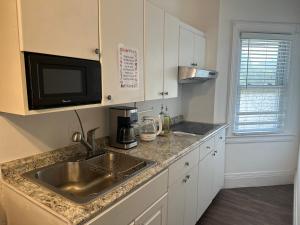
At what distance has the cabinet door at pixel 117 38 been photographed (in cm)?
136

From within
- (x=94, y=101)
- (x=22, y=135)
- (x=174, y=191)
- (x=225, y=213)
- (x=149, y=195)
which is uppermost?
(x=94, y=101)

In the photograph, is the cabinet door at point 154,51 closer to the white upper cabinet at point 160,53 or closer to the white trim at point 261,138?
the white upper cabinet at point 160,53

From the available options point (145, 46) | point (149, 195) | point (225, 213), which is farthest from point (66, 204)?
point (225, 213)

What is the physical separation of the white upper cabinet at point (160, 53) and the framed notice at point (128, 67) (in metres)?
0.16

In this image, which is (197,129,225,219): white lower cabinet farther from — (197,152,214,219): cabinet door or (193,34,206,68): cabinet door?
(193,34,206,68): cabinet door

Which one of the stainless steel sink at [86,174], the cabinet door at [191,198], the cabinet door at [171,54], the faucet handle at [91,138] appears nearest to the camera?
the stainless steel sink at [86,174]

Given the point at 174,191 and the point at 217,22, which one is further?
the point at 217,22

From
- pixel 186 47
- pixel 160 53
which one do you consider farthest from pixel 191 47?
pixel 160 53

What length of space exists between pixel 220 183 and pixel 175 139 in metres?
1.29

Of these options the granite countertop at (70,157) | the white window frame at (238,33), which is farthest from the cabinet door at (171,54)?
the white window frame at (238,33)

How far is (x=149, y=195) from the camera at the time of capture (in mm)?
1367

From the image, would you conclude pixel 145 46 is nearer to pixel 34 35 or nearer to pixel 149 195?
pixel 34 35

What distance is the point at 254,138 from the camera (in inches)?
126

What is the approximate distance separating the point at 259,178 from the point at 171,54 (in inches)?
92.7
